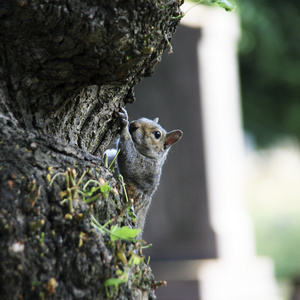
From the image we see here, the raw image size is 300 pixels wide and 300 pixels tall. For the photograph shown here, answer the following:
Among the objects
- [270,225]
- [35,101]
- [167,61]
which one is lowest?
[35,101]

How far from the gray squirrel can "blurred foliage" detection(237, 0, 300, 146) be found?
5.55 m

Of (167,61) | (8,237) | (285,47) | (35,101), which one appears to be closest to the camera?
(8,237)

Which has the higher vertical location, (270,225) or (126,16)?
(270,225)

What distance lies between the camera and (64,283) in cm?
111

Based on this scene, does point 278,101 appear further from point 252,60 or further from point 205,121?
point 205,121

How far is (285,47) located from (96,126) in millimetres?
7754

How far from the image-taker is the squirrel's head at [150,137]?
2.57 meters

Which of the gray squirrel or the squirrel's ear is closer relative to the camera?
the gray squirrel

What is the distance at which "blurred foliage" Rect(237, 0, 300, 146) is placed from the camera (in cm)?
861

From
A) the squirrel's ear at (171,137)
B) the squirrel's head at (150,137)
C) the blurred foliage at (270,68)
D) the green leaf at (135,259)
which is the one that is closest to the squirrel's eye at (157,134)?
the squirrel's head at (150,137)

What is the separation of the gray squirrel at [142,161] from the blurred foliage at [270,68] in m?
5.55

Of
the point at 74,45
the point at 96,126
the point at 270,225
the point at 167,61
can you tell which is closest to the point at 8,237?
the point at 74,45

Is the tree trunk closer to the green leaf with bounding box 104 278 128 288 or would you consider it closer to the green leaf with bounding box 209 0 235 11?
the green leaf with bounding box 104 278 128 288

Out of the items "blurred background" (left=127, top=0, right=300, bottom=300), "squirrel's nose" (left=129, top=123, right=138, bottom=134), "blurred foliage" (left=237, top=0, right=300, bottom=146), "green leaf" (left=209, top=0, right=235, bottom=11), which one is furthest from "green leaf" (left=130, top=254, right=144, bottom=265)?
"blurred foliage" (left=237, top=0, right=300, bottom=146)
